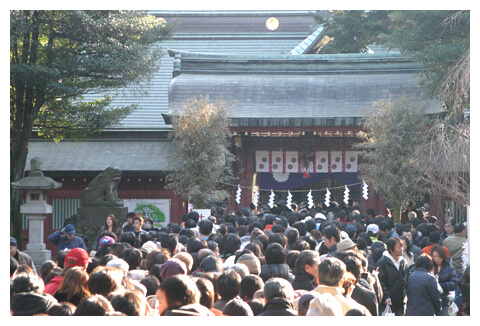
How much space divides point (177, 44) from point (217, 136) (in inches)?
469

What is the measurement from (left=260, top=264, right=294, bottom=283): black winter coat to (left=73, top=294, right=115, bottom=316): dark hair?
2820 millimetres

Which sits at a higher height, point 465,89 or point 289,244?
point 465,89

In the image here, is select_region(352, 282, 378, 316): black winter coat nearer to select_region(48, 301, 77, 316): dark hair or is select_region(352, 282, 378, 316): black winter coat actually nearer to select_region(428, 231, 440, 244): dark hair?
select_region(48, 301, 77, 316): dark hair

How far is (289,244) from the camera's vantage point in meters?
8.82

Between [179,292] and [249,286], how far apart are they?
1.47m

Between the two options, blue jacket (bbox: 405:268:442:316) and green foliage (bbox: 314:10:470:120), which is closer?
blue jacket (bbox: 405:268:442:316)

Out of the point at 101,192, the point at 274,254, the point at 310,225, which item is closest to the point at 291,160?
the point at 101,192

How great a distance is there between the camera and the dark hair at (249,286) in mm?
5641

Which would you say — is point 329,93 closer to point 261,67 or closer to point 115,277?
point 261,67

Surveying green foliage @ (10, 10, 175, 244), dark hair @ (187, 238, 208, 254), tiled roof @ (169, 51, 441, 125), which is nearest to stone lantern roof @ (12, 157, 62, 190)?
green foliage @ (10, 10, 175, 244)

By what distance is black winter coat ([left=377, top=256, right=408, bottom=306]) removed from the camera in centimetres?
738
